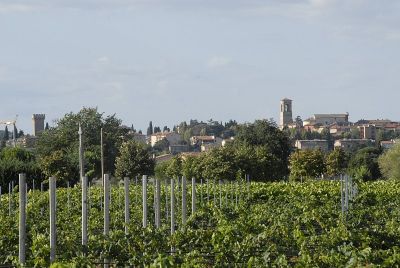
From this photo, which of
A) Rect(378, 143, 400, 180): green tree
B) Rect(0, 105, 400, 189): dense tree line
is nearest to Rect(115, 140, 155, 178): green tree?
Rect(0, 105, 400, 189): dense tree line

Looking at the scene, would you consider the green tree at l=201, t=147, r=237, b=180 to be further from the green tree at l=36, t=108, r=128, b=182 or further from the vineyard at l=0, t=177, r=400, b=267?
the vineyard at l=0, t=177, r=400, b=267

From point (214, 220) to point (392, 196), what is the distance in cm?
1170

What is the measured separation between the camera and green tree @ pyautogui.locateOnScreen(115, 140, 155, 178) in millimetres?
64188

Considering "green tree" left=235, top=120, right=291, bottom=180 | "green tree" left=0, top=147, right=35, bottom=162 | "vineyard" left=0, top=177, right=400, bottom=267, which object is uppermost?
"green tree" left=235, top=120, right=291, bottom=180

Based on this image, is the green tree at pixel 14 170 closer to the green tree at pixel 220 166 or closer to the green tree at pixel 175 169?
the green tree at pixel 220 166

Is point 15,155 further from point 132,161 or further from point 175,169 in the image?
point 175,169

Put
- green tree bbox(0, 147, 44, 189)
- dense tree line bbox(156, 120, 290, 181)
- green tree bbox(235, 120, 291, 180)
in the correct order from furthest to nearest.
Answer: green tree bbox(235, 120, 291, 180) < dense tree line bbox(156, 120, 290, 181) < green tree bbox(0, 147, 44, 189)

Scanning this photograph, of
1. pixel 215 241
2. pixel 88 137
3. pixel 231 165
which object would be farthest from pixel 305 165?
pixel 215 241

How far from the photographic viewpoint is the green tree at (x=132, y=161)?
64.2 meters

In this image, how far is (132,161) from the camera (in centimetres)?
6469

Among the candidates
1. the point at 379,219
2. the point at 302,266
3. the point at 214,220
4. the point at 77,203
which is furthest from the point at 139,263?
the point at 77,203

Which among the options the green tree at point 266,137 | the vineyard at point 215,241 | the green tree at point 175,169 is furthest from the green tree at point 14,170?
the green tree at point 266,137

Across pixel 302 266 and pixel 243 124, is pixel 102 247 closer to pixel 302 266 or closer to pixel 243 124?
pixel 302 266

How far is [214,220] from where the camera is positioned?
19047mm
